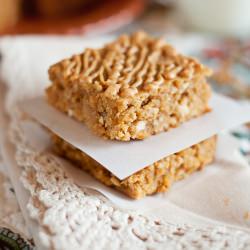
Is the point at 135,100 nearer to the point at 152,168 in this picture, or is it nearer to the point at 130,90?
the point at 130,90

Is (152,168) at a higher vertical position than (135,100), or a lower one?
lower

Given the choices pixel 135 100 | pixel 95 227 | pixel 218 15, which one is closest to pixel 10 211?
pixel 95 227

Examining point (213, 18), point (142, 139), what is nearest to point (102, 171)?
point (142, 139)

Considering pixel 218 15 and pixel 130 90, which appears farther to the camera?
pixel 218 15

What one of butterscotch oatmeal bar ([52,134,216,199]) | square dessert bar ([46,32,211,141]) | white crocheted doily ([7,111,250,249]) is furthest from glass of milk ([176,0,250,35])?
white crocheted doily ([7,111,250,249])

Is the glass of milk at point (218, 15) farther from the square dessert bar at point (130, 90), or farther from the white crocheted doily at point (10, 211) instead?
the white crocheted doily at point (10, 211)

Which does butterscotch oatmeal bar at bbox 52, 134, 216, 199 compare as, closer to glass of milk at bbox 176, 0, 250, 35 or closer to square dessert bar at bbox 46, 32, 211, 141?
square dessert bar at bbox 46, 32, 211, 141

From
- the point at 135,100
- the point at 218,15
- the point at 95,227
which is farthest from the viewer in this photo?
the point at 218,15
